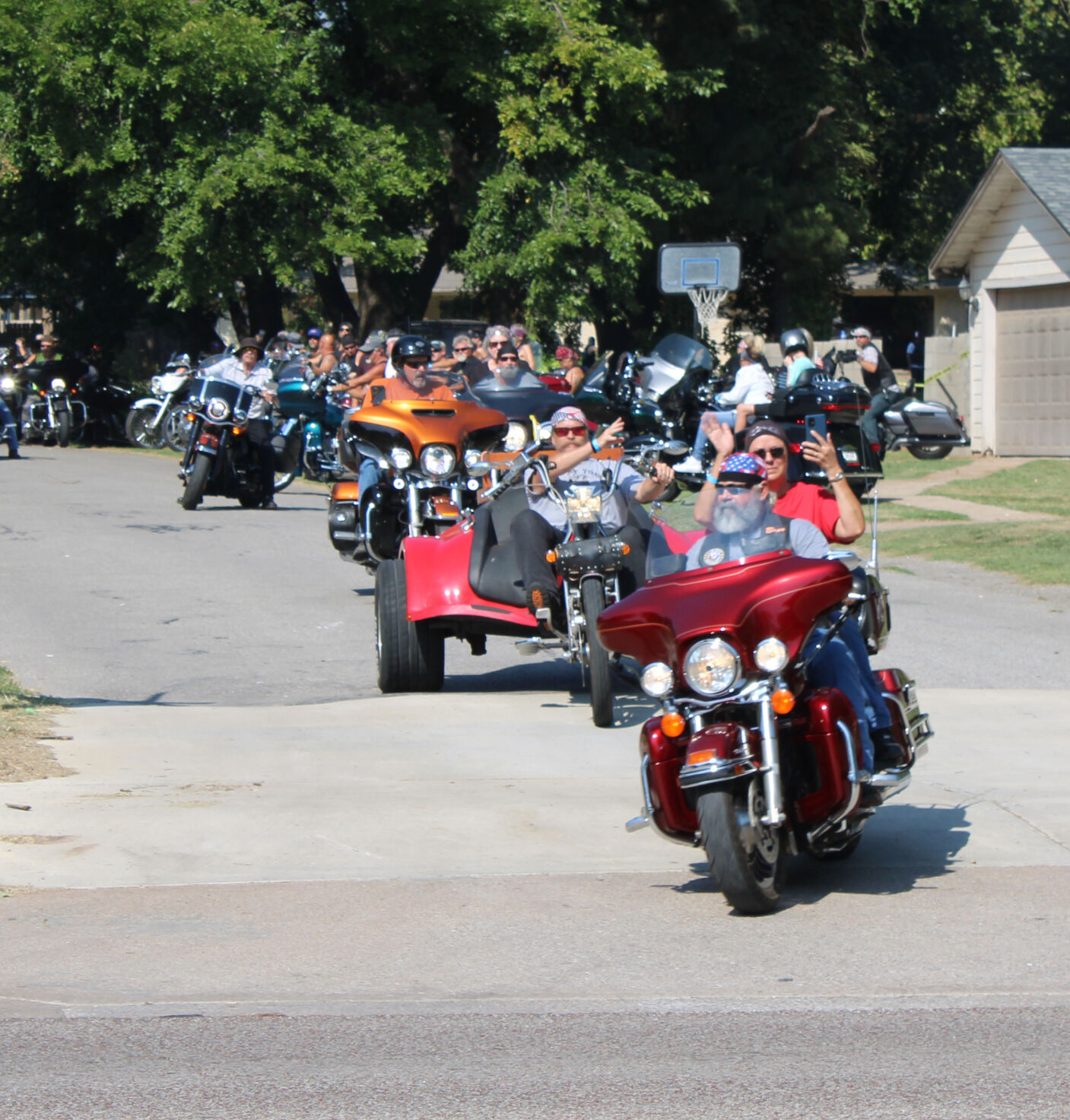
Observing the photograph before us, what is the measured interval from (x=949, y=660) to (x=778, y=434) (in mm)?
4204

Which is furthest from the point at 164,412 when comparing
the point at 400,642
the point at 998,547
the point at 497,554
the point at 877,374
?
the point at 497,554

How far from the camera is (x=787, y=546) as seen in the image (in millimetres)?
5941

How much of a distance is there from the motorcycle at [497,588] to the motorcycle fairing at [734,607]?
2921 mm

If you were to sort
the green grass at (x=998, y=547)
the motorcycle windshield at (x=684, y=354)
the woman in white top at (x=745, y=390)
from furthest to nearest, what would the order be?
the motorcycle windshield at (x=684, y=354), the woman in white top at (x=745, y=390), the green grass at (x=998, y=547)

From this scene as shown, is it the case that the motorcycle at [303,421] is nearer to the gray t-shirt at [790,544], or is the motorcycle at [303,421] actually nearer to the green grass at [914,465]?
the green grass at [914,465]

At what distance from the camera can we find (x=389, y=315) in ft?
101

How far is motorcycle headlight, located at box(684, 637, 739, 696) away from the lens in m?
5.52

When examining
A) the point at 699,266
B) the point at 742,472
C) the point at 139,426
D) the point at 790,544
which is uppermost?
the point at 699,266

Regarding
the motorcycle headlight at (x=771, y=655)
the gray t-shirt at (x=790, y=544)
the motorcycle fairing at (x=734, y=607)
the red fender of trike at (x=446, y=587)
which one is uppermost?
the gray t-shirt at (x=790, y=544)

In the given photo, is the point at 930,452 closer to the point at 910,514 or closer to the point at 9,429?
the point at 910,514

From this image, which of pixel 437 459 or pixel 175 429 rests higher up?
pixel 437 459

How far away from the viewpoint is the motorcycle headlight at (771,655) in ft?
18.0

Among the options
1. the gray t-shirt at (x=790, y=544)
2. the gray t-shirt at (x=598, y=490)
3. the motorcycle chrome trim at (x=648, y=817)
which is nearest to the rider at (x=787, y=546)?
the gray t-shirt at (x=790, y=544)

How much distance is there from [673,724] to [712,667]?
9.7 inches
